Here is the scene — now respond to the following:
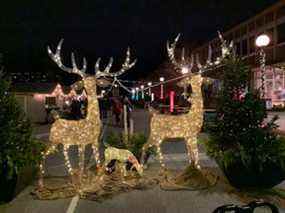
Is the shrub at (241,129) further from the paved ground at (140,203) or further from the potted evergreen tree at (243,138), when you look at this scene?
the paved ground at (140,203)

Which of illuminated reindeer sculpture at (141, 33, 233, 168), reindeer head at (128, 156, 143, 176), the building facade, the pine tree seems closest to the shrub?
illuminated reindeer sculpture at (141, 33, 233, 168)

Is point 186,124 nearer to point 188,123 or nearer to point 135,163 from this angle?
point 188,123

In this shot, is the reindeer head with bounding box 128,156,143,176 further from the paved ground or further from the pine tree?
the pine tree

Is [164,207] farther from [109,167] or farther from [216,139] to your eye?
[109,167]

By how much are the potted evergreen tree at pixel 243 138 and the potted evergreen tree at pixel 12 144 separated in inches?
141

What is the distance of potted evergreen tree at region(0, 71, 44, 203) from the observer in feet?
28.0

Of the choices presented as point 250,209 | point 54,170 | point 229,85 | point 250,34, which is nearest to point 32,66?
point 250,34

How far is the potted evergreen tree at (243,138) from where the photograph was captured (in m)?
8.93

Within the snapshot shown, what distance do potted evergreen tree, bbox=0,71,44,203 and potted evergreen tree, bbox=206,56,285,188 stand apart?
3589 millimetres

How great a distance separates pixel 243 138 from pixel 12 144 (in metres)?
4.38

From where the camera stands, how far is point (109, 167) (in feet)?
35.2

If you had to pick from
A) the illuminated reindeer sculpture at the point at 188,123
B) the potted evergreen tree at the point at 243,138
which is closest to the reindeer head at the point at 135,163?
the illuminated reindeer sculpture at the point at 188,123

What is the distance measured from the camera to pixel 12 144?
874 centimetres

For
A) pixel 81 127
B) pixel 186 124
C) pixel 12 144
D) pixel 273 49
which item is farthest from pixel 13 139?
pixel 273 49
